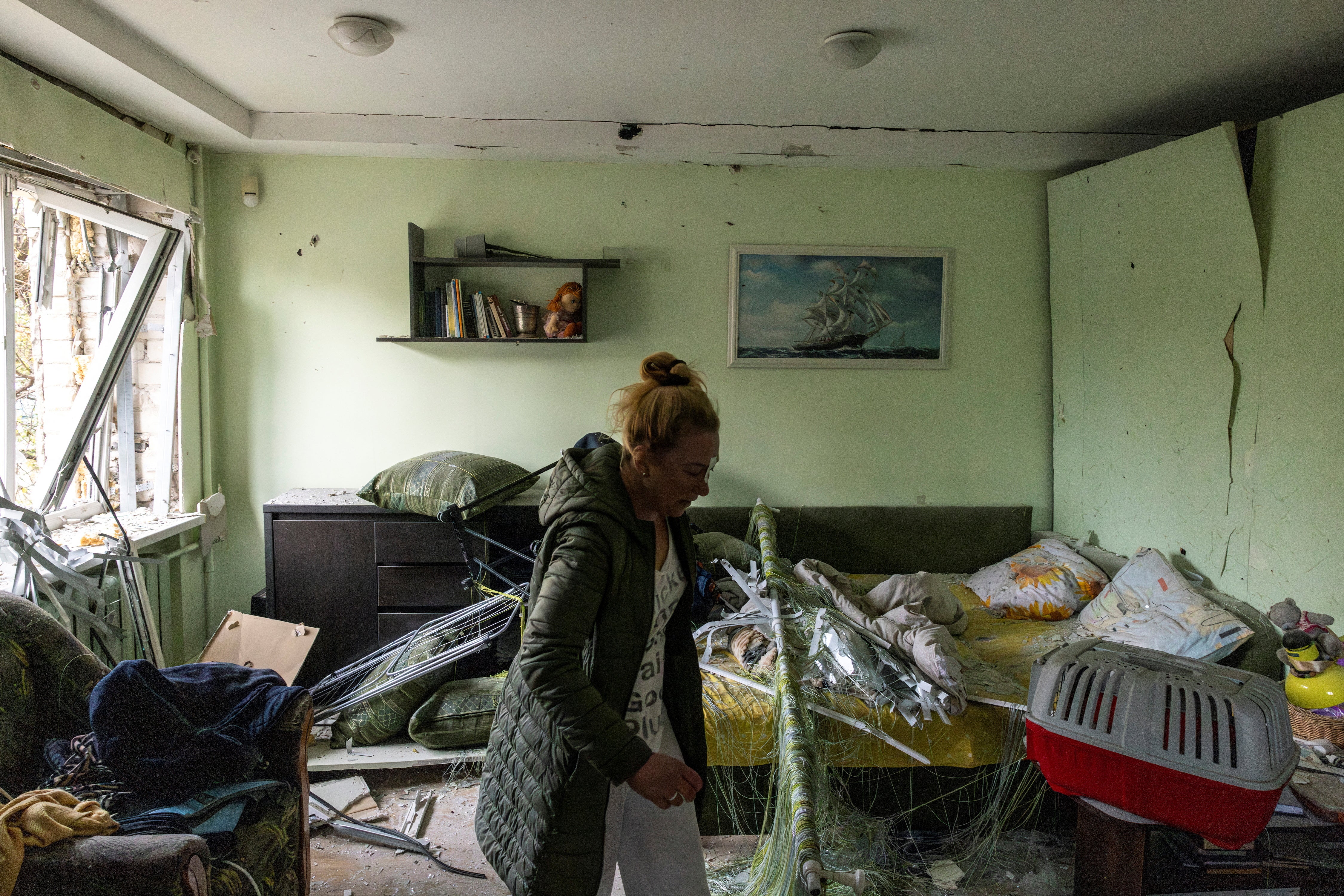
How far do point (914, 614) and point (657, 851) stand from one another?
4.81 feet

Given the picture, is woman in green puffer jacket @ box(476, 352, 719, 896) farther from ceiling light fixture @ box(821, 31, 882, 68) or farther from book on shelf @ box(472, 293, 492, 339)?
book on shelf @ box(472, 293, 492, 339)

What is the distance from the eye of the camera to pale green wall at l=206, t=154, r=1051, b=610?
137 inches

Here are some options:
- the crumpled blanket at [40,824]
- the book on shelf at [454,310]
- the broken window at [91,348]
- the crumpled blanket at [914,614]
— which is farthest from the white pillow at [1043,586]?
the broken window at [91,348]

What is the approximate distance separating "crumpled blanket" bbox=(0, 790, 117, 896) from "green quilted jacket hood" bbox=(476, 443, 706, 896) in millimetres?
780

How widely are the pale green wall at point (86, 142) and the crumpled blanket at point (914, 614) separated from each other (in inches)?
116

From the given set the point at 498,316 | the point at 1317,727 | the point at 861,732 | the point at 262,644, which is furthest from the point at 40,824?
the point at 1317,727

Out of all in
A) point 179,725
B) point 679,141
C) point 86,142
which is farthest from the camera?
point 679,141

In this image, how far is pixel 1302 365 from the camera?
8.25 ft

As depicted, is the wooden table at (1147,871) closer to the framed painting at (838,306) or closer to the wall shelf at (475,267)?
the framed painting at (838,306)

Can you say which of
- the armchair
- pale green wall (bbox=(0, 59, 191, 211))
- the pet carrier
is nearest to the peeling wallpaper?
the pet carrier

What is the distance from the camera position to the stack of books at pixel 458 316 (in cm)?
340

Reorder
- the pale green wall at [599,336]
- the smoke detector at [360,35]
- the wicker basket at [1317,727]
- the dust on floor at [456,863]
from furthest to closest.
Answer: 1. the pale green wall at [599,336]
2. the smoke detector at [360,35]
3. the dust on floor at [456,863]
4. the wicker basket at [1317,727]

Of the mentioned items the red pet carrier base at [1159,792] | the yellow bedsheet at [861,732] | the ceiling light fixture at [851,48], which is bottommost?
the yellow bedsheet at [861,732]

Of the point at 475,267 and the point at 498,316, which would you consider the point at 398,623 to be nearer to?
the point at 498,316
